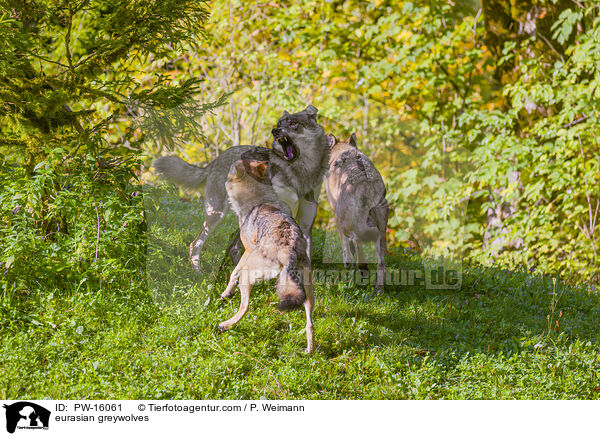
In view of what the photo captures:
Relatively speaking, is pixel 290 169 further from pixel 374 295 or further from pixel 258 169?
pixel 374 295

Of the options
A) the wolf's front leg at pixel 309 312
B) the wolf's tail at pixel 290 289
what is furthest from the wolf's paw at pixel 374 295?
the wolf's tail at pixel 290 289

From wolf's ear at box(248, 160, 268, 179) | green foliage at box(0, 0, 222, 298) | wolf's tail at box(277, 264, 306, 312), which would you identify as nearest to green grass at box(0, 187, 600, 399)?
green foliage at box(0, 0, 222, 298)

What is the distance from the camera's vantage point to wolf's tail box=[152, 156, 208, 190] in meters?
6.58

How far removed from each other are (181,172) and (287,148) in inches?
58.5

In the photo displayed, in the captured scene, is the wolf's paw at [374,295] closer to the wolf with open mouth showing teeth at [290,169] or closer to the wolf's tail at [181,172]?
the wolf with open mouth showing teeth at [290,169]

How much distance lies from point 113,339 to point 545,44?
9.97 m

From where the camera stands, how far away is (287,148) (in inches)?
240

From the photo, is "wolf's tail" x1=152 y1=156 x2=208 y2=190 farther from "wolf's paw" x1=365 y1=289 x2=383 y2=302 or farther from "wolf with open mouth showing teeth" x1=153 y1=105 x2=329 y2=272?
"wolf's paw" x1=365 y1=289 x2=383 y2=302

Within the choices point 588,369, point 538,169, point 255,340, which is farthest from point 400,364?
point 538,169

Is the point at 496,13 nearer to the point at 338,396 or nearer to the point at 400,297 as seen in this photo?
the point at 400,297

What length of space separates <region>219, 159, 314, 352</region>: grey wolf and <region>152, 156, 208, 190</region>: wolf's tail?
3.98 ft
